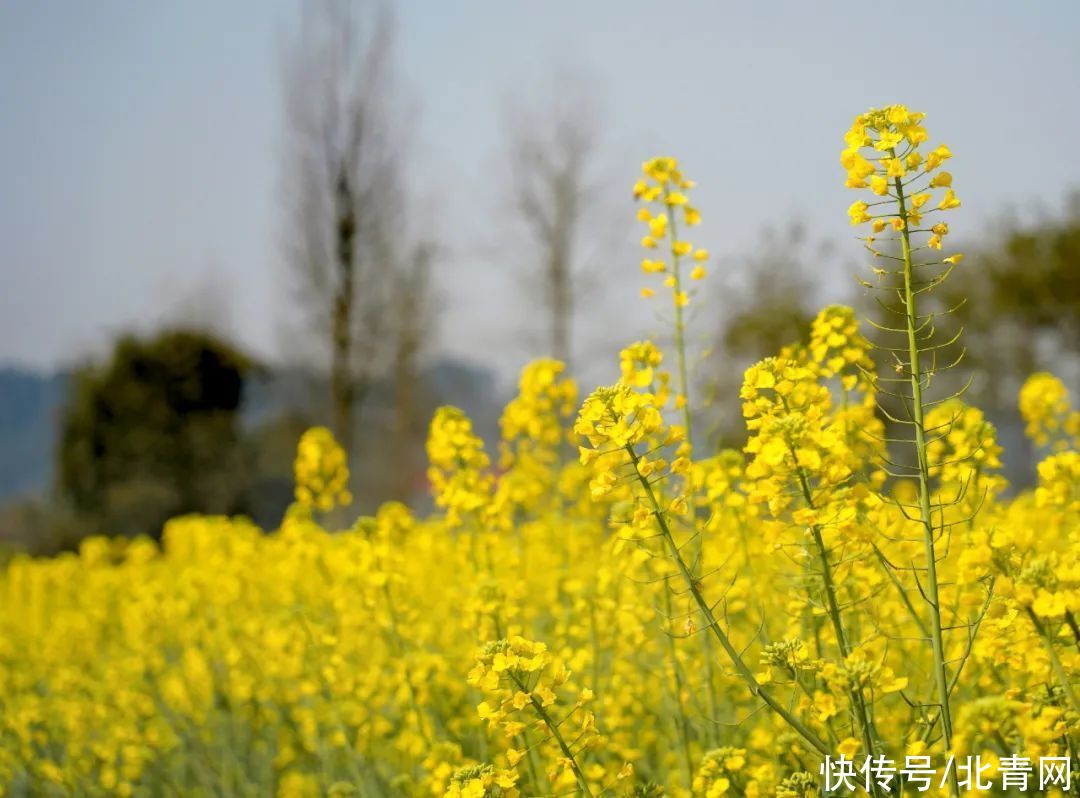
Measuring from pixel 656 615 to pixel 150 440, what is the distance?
17152 mm

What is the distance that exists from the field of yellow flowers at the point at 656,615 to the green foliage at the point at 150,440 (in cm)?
1154

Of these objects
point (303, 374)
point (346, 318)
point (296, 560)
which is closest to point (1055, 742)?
point (296, 560)

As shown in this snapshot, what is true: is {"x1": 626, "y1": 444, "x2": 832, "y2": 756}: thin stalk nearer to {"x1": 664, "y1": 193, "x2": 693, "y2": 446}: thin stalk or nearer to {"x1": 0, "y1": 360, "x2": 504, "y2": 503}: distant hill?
{"x1": 664, "y1": 193, "x2": 693, "y2": 446}: thin stalk

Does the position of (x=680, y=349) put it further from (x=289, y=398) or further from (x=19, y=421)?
(x=19, y=421)

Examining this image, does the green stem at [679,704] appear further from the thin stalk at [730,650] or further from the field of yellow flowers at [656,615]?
the thin stalk at [730,650]

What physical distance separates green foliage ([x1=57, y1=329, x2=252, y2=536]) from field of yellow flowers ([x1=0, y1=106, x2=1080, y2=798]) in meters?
11.5

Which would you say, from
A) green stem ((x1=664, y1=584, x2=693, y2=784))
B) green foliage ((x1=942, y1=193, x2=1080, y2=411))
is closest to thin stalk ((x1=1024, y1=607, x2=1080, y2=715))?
green stem ((x1=664, y1=584, x2=693, y2=784))

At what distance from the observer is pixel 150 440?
19344 millimetres

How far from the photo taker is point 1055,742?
2365 mm

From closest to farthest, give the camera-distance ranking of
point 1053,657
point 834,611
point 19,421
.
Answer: point 1053,657
point 834,611
point 19,421

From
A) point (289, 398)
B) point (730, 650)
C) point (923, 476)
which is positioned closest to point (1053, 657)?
point (923, 476)

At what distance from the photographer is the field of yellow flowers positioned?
7.52 ft

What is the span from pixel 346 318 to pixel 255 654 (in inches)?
440

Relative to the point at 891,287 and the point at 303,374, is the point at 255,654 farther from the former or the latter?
the point at 303,374
